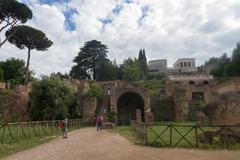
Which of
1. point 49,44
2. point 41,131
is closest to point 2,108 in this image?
point 49,44

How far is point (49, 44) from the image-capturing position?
40.8 metres

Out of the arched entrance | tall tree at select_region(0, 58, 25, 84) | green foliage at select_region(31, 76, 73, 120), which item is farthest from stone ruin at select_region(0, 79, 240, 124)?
tall tree at select_region(0, 58, 25, 84)

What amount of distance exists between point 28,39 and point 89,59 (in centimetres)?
2404

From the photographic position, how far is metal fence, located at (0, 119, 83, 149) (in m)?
14.8

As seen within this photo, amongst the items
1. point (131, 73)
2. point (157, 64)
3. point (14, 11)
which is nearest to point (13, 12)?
point (14, 11)

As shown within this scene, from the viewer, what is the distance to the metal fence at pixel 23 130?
48.7 ft

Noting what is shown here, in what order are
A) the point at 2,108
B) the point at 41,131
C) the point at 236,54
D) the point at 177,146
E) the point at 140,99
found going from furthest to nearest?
the point at 236,54 < the point at 140,99 < the point at 2,108 < the point at 41,131 < the point at 177,146

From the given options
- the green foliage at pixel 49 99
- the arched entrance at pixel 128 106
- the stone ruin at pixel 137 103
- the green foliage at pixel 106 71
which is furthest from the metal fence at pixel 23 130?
the green foliage at pixel 106 71

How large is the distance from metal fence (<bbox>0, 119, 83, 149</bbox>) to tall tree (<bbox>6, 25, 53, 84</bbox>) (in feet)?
66.1

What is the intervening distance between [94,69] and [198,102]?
31754 millimetres

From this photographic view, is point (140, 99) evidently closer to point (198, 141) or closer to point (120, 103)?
point (120, 103)

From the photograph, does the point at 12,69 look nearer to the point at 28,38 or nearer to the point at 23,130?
the point at 28,38

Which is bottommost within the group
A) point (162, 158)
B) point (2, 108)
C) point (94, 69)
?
point (162, 158)

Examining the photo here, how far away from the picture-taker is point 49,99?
99.8 ft
